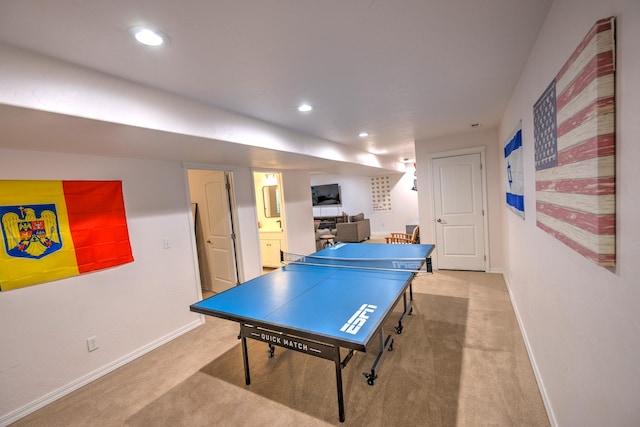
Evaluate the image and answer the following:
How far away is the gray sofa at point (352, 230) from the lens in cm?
779

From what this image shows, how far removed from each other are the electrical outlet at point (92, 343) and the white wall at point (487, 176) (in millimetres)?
4744

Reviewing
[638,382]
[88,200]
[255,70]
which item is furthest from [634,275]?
[88,200]

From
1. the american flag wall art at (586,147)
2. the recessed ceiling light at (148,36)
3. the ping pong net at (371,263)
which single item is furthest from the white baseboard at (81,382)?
the american flag wall art at (586,147)

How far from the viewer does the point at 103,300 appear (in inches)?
107

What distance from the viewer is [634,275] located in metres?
0.82

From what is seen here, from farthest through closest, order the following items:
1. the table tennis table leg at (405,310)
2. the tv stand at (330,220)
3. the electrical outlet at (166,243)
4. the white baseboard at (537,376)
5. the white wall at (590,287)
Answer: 1. the tv stand at (330,220)
2. the electrical outlet at (166,243)
3. the table tennis table leg at (405,310)
4. the white baseboard at (537,376)
5. the white wall at (590,287)

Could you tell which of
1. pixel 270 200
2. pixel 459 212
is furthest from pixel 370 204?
pixel 459 212

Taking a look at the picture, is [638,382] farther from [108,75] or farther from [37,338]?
[37,338]

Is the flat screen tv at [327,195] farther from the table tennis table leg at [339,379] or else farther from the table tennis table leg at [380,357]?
the table tennis table leg at [339,379]

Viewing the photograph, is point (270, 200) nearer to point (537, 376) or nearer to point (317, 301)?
point (317, 301)

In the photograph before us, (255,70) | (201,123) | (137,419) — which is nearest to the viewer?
(255,70)

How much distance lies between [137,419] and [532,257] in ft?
10.4

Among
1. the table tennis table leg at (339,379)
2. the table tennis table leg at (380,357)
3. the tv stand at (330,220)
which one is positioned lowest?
the table tennis table leg at (380,357)

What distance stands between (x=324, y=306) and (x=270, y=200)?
463 cm
